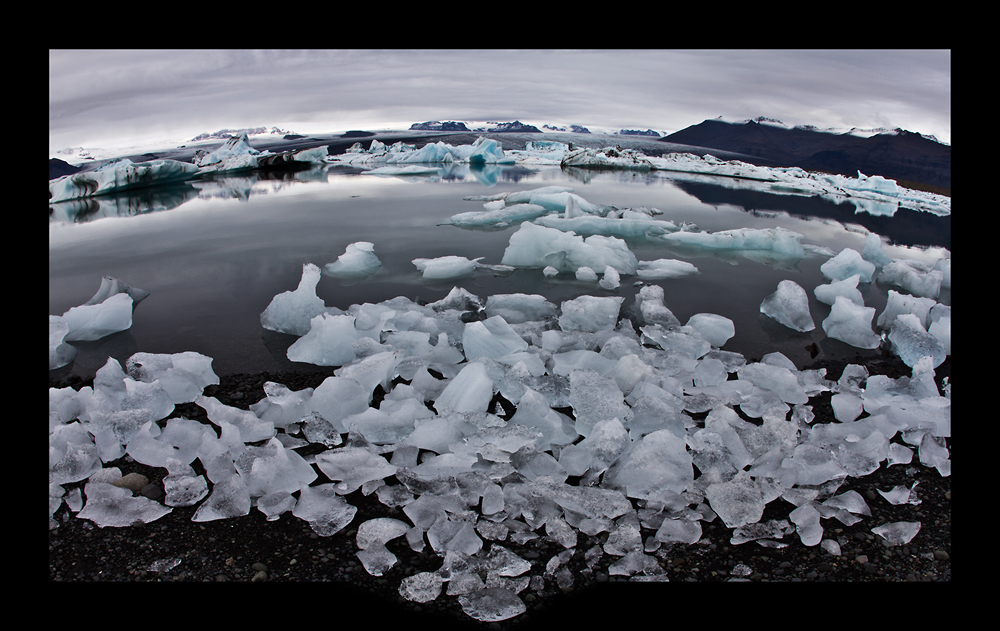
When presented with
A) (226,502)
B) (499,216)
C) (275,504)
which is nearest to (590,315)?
(275,504)

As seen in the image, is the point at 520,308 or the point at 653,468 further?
the point at 520,308

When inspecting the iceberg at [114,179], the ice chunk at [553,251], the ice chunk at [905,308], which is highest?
the iceberg at [114,179]

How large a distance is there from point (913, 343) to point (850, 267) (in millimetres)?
1887

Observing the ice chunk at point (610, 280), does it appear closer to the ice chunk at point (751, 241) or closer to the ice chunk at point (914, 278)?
the ice chunk at point (751, 241)

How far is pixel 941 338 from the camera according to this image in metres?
2.95

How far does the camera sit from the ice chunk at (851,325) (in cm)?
301

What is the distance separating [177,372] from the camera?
7.93 ft

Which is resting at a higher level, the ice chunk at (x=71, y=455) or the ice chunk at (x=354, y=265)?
the ice chunk at (x=354, y=265)

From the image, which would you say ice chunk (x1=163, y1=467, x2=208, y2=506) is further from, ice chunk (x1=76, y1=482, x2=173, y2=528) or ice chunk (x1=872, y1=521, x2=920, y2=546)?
ice chunk (x1=872, y1=521, x2=920, y2=546)

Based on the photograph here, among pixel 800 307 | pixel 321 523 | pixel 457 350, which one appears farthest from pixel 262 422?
pixel 800 307

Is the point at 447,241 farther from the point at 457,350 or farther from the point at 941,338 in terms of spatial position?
the point at 941,338

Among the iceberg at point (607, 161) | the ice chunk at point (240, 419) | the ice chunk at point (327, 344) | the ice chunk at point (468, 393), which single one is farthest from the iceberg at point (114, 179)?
the iceberg at point (607, 161)

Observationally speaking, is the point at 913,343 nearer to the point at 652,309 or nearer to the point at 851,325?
the point at 851,325

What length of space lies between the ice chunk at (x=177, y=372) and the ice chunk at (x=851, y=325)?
3467 mm
